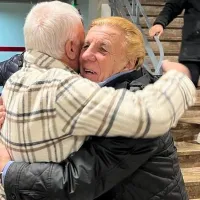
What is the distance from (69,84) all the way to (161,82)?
24 centimetres

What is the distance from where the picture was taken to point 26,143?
984 mm

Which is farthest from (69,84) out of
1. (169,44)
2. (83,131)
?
(169,44)

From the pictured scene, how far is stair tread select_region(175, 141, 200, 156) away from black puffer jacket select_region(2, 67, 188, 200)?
7.29 ft

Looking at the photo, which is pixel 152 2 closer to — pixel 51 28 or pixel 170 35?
pixel 170 35

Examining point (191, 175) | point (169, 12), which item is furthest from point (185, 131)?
point (169, 12)

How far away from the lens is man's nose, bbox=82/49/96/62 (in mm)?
1095

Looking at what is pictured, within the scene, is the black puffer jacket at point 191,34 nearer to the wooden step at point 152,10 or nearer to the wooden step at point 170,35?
the wooden step at point 170,35

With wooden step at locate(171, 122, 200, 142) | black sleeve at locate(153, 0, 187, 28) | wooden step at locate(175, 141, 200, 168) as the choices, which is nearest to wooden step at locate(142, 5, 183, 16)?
wooden step at locate(171, 122, 200, 142)

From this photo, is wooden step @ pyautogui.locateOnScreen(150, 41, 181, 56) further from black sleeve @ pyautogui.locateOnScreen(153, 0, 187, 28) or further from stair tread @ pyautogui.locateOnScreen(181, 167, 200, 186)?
stair tread @ pyautogui.locateOnScreen(181, 167, 200, 186)

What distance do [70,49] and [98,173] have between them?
36cm

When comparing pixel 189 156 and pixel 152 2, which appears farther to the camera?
pixel 152 2

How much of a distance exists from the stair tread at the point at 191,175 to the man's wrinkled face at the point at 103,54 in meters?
2.00

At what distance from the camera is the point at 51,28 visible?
3.29ft

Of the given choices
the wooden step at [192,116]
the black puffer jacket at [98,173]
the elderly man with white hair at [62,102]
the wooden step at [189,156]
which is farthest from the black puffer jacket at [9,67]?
the wooden step at [192,116]
